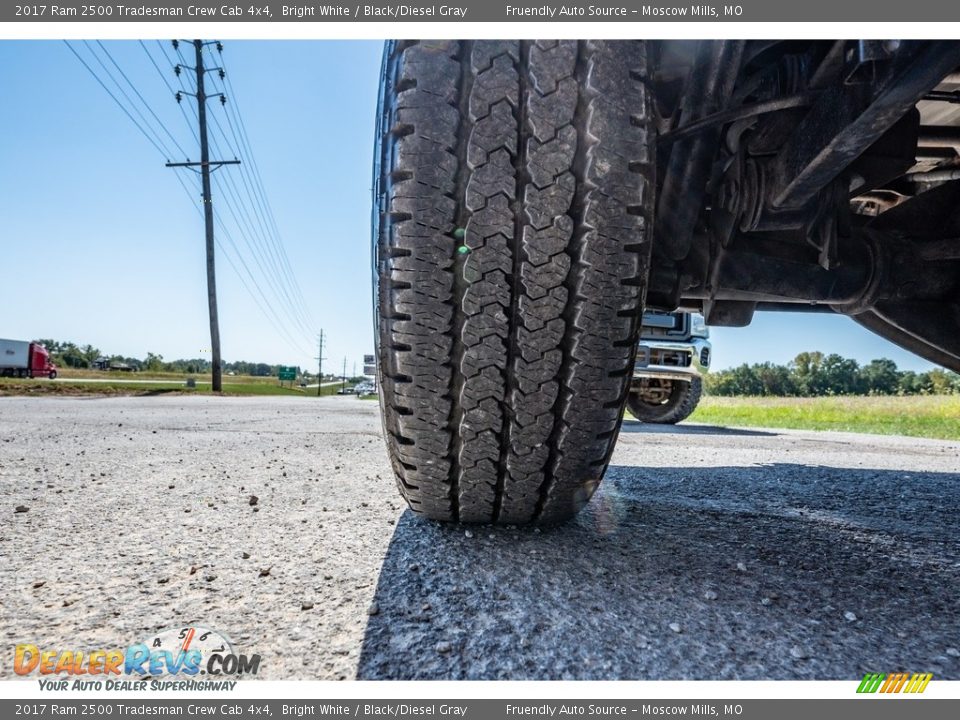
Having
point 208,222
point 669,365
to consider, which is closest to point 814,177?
point 669,365

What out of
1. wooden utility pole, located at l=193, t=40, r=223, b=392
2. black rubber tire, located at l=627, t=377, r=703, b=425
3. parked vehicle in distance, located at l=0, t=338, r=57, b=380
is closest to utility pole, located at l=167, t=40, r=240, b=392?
wooden utility pole, located at l=193, t=40, r=223, b=392

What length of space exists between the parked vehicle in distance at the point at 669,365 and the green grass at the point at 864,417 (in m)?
1.34

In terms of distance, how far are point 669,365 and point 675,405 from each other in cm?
76

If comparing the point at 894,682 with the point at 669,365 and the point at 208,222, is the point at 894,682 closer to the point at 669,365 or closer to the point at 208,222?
the point at 669,365

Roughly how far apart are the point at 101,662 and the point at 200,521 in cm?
58

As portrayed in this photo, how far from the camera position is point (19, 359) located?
80.2 feet

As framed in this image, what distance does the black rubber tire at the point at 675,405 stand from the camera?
5.53 meters

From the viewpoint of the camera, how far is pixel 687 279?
1.34 m

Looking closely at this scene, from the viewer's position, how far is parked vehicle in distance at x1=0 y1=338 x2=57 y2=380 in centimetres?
2415

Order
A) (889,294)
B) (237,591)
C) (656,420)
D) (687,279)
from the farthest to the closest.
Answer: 1. (656,420)
2. (889,294)
3. (687,279)
4. (237,591)

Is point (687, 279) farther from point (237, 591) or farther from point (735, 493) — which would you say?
point (237, 591)
